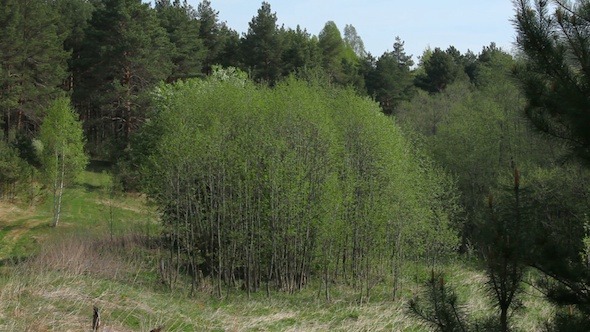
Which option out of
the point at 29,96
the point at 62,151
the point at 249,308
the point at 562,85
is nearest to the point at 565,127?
the point at 562,85

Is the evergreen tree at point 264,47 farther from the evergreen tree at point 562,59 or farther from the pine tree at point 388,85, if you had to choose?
the evergreen tree at point 562,59

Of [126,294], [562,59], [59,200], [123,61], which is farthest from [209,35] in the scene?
[562,59]

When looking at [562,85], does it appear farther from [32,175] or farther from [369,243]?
[32,175]

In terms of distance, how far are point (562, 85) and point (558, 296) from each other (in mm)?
1966

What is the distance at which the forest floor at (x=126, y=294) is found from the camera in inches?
376

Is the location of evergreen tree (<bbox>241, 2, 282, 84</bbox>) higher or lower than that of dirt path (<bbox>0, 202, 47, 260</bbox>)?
higher

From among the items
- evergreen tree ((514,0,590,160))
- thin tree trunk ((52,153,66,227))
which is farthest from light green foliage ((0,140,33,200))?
evergreen tree ((514,0,590,160))

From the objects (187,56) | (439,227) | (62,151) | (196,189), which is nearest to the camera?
(196,189)

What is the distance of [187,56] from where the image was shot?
147 ft

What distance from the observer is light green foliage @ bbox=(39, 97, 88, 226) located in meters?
30.3

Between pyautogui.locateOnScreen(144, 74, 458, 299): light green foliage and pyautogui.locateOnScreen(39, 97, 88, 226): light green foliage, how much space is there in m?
9.14

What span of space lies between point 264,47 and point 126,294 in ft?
114

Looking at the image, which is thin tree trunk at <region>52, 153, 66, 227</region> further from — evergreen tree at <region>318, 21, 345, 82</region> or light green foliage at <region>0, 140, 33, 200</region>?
evergreen tree at <region>318, 21, 345, 82</region>

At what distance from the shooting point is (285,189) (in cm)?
2081
